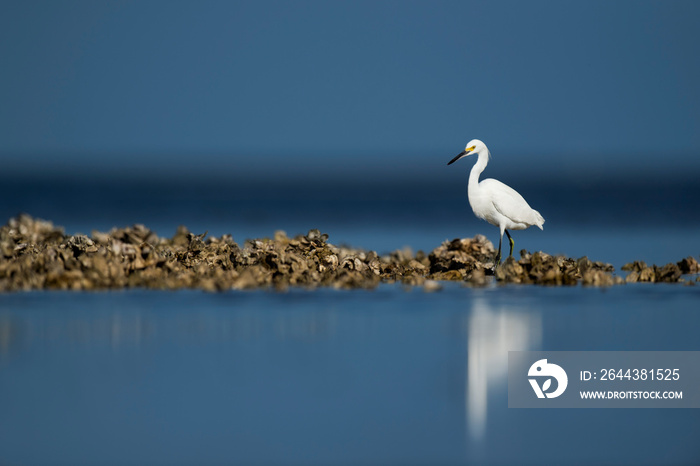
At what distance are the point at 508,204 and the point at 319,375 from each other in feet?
17.2

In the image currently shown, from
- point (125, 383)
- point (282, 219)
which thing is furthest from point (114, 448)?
point (282, 219)

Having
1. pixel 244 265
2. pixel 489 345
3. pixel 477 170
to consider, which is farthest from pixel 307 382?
pixel 477 170

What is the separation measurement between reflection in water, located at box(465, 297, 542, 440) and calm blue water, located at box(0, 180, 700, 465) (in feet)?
0.04

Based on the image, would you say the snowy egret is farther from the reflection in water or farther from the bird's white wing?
the reflection in water

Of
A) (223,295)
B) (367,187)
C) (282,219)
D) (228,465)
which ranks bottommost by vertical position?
(228,465)

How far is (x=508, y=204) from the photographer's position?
371 inches

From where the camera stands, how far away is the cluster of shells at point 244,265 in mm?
7457

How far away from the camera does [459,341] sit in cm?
548

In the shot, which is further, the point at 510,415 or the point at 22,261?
the point at 22,261

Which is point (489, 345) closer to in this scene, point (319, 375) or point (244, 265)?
point (319, 375)

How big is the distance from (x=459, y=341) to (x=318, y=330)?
940 millimetres

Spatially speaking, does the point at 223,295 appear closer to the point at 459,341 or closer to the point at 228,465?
the point at 459,341

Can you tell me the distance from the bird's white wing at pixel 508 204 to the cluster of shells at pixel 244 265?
41cm

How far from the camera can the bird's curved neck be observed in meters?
9.80
